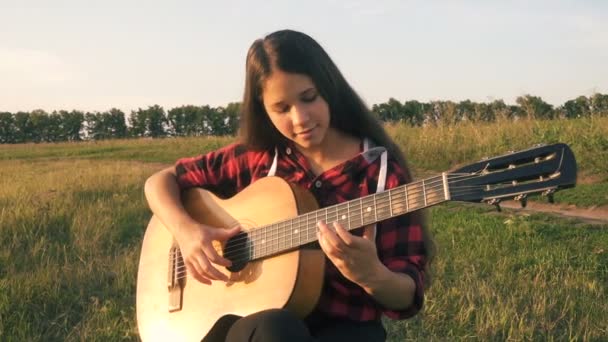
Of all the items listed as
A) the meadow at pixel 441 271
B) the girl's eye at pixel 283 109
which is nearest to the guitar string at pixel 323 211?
the girl's eye at pixel 283 109

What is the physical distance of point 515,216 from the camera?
218 inches

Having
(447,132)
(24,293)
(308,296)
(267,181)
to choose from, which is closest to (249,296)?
(308,296)

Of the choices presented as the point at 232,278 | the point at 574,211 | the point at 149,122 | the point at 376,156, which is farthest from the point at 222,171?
the point at 149,122

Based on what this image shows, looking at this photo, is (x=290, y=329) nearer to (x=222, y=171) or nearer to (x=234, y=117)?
(x=222, y=171)

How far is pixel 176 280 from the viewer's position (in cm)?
286

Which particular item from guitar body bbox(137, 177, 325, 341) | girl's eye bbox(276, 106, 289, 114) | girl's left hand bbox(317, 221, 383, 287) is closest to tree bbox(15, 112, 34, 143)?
guitar body bbox(137, 177, 325, 341)

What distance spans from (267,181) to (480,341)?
4.92ft

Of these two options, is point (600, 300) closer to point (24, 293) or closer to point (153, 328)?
point (153, 328)

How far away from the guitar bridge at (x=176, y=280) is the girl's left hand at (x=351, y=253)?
3.33 ft

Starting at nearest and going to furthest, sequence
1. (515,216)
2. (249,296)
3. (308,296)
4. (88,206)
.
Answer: (308,296) → (249,296) → (515,216) → (88,206)

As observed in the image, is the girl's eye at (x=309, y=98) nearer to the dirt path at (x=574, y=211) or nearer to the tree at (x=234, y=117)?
the tree at (x=234, y=117)

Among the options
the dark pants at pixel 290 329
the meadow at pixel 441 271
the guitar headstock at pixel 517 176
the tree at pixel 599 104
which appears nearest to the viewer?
the guitar headstock at pixel 517 176

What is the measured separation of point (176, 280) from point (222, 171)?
51 centimetres

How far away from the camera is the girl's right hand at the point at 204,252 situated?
2.56 m
